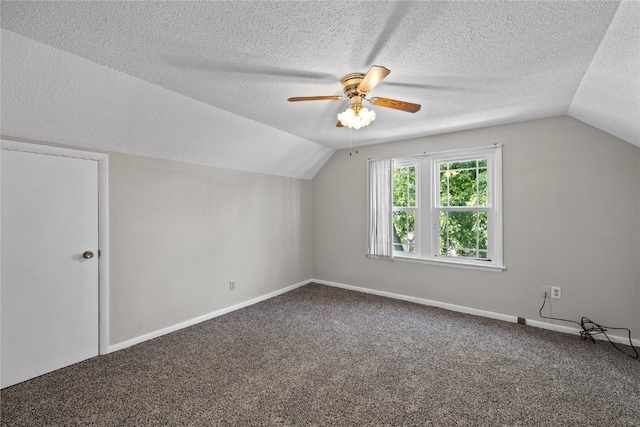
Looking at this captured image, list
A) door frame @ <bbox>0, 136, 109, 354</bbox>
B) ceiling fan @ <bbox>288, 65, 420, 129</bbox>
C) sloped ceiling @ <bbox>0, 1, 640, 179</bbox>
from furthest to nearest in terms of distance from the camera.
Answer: door frame @ <bbox>0, 136, 109, 354</bbox>, ceiling fan @ <bbox>288, 65, 420, 129</bbox>, sloped ceiling @ <bbox>0, 1, 640, 179</bbox>

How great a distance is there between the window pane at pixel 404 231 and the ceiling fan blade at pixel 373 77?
2612 mm

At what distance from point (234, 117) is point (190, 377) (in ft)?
8.01

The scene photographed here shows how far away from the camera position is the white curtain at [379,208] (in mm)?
4207

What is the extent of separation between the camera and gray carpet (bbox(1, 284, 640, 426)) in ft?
5.96

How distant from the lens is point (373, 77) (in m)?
1.73

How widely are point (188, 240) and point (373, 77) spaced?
2714mm

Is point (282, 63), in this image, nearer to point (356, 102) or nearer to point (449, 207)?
point (356, 102)

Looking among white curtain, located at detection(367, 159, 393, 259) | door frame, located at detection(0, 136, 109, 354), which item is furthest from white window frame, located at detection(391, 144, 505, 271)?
door frame, located at detection(0, 136, 109, 354)

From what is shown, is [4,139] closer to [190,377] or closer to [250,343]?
[190,377]

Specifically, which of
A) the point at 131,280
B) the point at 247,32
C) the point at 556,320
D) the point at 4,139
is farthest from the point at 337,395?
the point at 4,139

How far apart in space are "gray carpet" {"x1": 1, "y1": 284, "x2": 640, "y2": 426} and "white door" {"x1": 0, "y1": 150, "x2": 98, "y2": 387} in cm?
22

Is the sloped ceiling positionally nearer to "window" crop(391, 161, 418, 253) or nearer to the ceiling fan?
the ceiling fan

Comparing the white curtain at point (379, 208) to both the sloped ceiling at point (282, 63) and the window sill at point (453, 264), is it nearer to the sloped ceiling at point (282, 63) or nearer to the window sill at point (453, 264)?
the window sill at point (453, 264)

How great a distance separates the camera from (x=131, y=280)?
9.23ft
